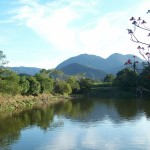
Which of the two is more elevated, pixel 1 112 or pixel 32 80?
pixel 32 80

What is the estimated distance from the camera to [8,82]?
56.9m

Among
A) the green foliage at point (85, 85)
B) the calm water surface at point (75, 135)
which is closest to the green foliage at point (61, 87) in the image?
the green foliage at point (85, 85)

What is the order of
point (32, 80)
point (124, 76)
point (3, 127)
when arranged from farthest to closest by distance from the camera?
point (124, 76) < point (32, 80) < point (3, 127)

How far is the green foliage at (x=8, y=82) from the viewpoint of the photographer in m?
55.5

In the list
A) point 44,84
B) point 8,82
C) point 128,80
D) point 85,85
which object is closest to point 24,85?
point 8,82

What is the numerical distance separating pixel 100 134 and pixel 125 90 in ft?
216

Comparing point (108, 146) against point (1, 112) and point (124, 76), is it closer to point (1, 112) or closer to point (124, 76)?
point (1, 112)

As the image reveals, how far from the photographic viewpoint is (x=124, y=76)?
9125 centimetres

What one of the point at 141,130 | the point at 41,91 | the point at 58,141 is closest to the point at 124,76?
the point at 41,91

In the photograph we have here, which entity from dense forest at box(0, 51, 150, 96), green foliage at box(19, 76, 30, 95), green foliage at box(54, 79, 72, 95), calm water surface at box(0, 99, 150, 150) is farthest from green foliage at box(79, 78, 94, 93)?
calm water surface at box(0, 99, 150, 150)

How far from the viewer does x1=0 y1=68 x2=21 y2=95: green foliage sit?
5548 centimetres

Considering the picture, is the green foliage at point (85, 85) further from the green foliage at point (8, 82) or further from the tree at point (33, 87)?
the green foliage at point (8, 82)

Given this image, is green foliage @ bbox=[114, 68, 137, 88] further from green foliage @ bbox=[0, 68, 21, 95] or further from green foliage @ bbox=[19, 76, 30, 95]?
green foliage @ bbox=[0, 68, 21, 95]

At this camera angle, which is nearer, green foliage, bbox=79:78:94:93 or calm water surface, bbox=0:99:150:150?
calm water surface, bbox=0:99:150:150
